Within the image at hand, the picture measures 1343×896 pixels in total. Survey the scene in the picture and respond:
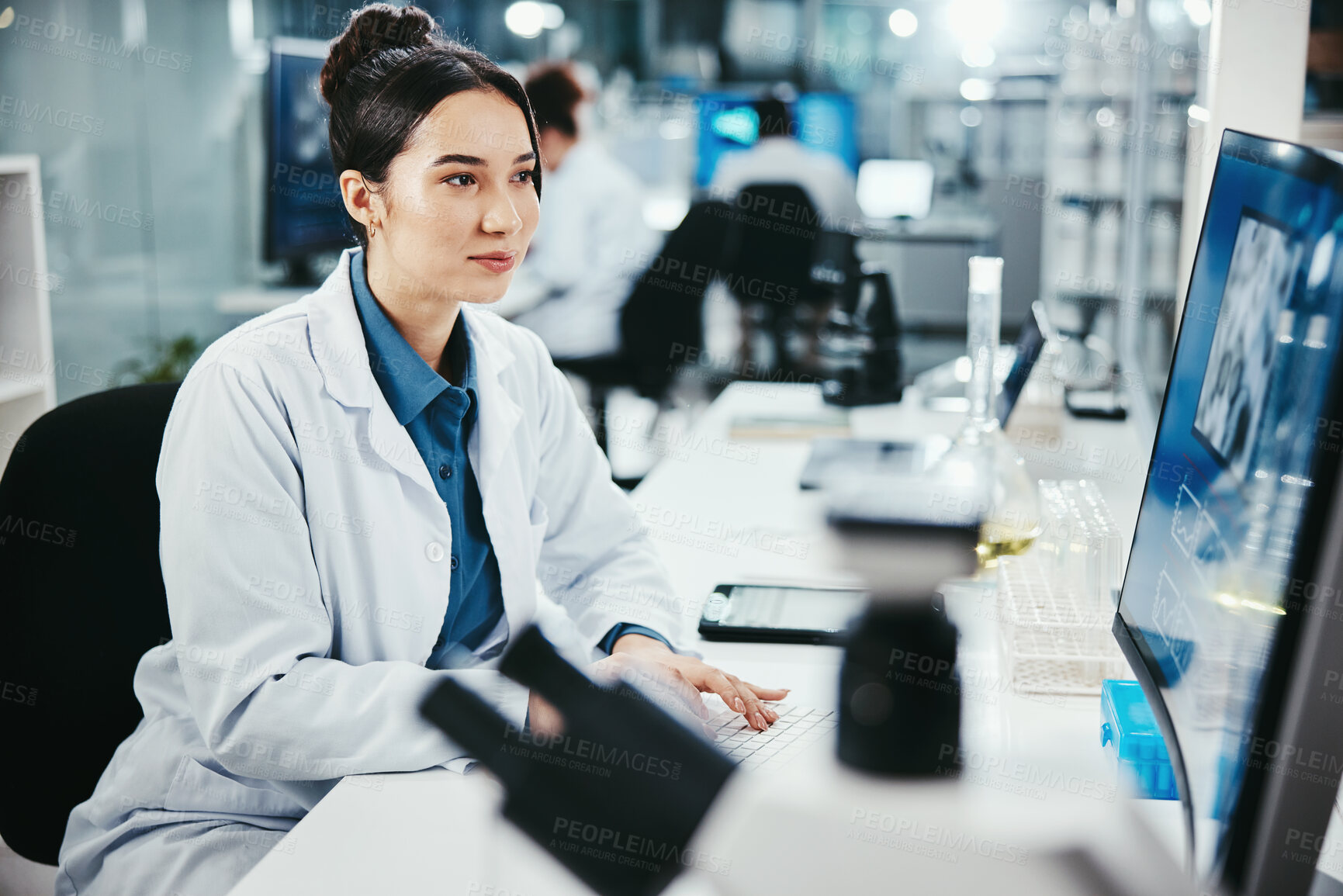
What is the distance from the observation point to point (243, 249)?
4.03 meters

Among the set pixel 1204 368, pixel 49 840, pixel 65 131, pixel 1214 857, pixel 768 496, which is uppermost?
pixel 65 131

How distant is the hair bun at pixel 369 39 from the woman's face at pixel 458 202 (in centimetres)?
12

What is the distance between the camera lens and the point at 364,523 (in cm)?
116

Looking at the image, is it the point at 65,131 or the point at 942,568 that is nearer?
the point at 942,568

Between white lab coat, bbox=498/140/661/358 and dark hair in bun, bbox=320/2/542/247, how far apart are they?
2.53 m

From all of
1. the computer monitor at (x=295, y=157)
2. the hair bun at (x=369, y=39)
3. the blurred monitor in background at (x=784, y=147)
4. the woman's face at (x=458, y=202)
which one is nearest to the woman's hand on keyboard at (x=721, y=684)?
Result: the woman's face at (x=458, y=202)

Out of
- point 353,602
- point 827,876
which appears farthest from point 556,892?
point 353,602

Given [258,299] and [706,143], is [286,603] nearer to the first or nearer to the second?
[258,299]

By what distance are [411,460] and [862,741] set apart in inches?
23.6

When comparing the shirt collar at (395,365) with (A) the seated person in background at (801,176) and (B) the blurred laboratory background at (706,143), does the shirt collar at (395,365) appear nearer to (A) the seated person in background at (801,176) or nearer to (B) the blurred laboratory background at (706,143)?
(B) the blurred laboratory background at (706,143)

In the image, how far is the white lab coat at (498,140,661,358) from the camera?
3877 mm

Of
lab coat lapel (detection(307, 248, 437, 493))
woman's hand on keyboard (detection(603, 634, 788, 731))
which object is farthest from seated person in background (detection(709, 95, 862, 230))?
woman's hand on keyboard (detection(603, 634, 788, 731))

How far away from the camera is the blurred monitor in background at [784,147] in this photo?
16.3 feet

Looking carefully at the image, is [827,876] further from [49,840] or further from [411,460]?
[49,840]
